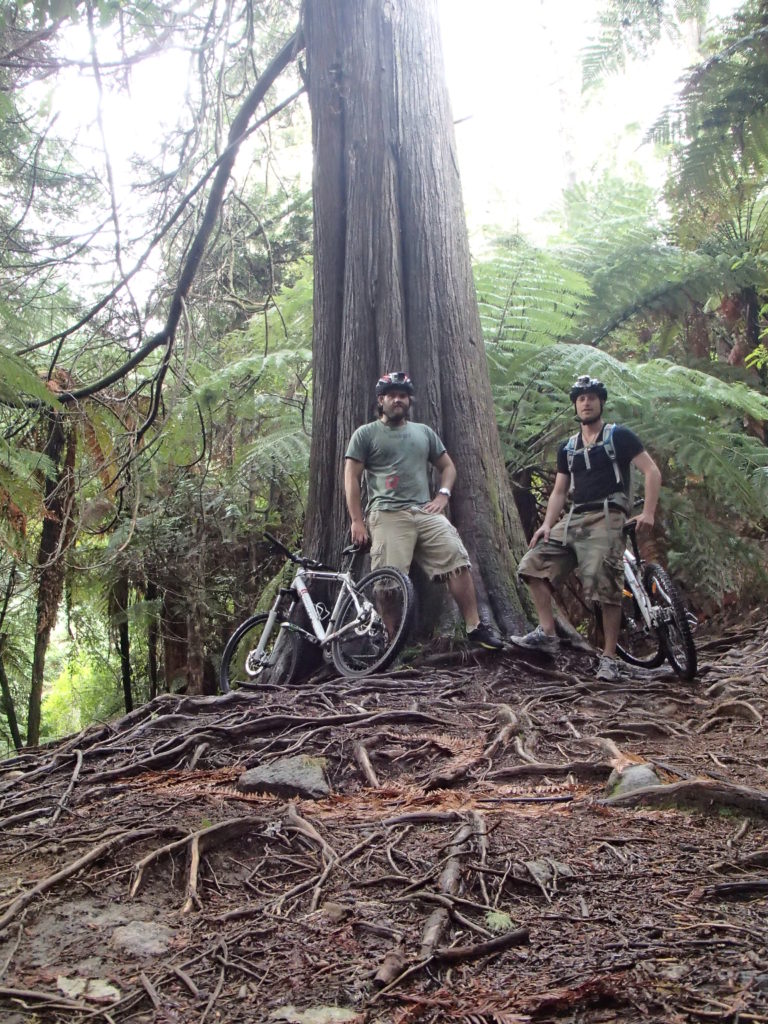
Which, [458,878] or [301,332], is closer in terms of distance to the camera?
[458,878]

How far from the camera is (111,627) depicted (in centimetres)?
932

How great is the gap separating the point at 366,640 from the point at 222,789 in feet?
7.69

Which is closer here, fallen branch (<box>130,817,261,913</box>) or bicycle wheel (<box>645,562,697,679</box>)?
fallen branch (<box>130,817,261,913</box>)

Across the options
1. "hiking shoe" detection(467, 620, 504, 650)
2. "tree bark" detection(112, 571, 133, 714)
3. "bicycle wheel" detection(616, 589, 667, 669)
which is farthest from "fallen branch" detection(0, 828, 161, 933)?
"tree bark" detection(112, 571, 133, 714)

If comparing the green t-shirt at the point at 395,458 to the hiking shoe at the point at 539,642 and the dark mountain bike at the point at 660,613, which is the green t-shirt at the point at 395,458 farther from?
the dark mountain bike at the point at 660,613

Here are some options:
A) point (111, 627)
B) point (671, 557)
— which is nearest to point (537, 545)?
point (671, 557)

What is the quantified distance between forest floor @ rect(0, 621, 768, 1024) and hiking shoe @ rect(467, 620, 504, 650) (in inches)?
37.2

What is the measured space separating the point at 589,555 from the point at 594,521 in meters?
0.22

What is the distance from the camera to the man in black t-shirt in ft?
16.7

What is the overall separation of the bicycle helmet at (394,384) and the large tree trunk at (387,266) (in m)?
0.35

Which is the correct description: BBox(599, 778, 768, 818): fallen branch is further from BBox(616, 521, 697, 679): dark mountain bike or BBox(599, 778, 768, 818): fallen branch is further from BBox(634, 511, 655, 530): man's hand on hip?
BBox(634, 511, 655, 530): man's hand on hip

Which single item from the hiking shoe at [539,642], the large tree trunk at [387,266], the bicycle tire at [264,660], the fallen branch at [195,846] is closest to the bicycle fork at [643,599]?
the hiking shoe at [539,642]

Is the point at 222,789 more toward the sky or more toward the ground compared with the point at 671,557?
more toward the ground

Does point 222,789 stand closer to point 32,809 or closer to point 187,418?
point 32,809
